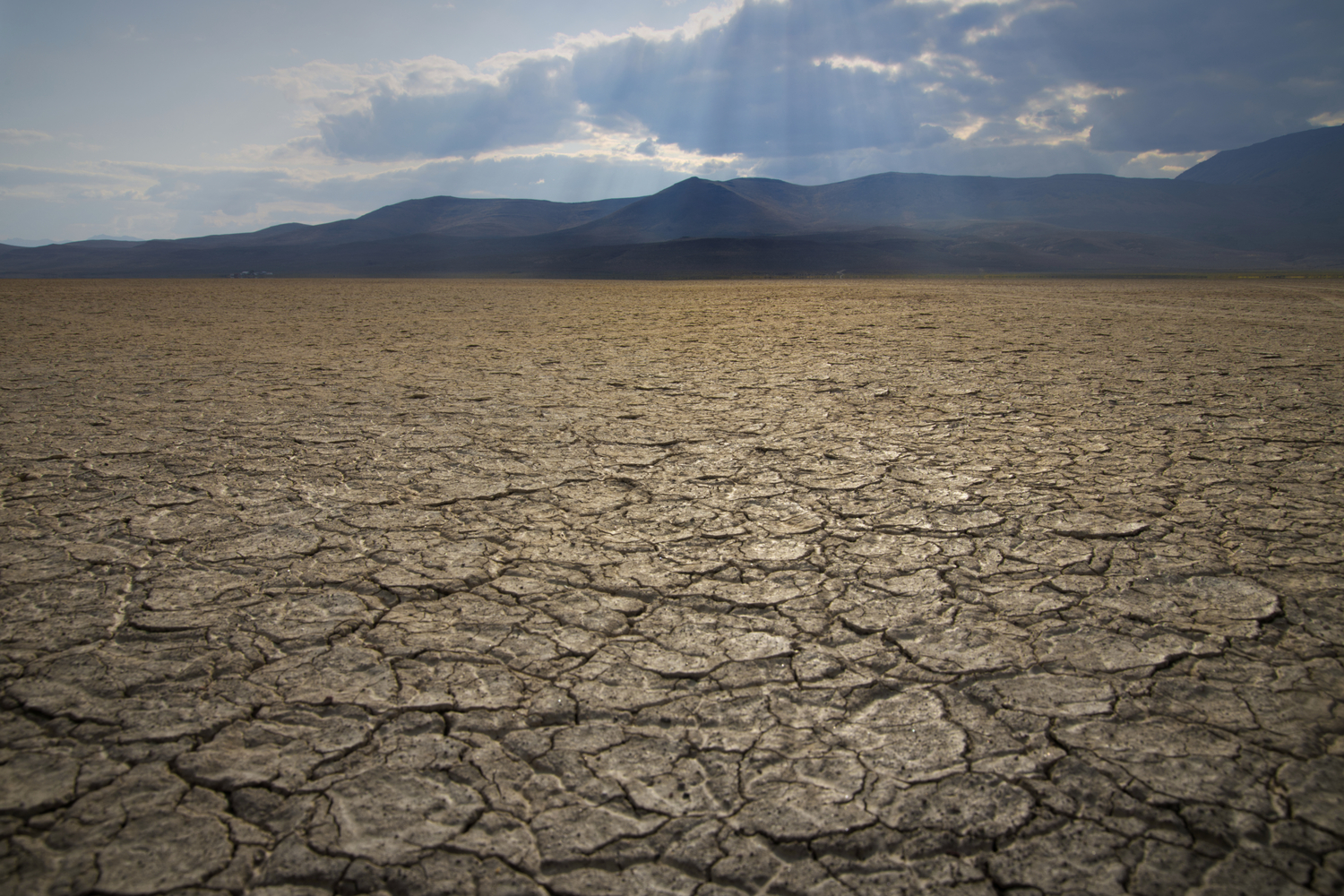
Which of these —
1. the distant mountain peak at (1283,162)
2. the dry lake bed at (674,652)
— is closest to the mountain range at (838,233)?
the distant mountain peak at (1283,162)

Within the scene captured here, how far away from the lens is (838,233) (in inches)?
3260

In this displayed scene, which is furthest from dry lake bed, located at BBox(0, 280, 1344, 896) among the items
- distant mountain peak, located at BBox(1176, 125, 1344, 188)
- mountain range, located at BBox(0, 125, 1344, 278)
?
distant mountain peak, located at BBox(1176, 125, 1344, 188)

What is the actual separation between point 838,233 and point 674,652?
87390 millimetres

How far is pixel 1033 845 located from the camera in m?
1.21

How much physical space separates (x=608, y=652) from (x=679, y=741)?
38 cm

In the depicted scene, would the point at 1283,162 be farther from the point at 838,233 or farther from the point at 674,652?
the point at 674,652

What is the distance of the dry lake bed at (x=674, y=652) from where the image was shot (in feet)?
3.98

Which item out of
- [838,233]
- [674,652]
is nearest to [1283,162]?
[838,233]

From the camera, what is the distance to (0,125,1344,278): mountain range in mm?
55031

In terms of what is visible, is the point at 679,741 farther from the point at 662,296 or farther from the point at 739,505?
the point at 662,296

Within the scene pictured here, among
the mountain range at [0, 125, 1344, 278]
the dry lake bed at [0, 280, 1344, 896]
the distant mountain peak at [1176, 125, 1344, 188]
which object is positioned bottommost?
the dry lake bed at [0, 280, 1344, 896]

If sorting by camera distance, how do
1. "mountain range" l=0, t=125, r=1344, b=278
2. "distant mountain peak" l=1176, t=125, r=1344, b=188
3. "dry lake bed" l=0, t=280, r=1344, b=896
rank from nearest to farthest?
1. "dry lake bed" l=0, t=280, r=1344, b=896
2. "mountain range" l=0, t=125, r=1344, b=278
3. "distant mountain peak" l=1176, t=125, r=1344, b=188

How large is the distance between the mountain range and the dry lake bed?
134 feet

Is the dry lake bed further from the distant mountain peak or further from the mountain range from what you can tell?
the distant mountain peak
